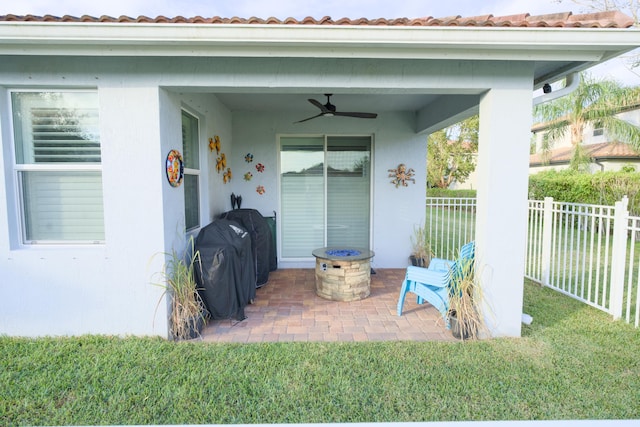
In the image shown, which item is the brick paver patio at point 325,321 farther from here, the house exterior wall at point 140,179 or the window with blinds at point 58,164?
the window with blinds at point 58,164

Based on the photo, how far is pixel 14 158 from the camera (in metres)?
3.24

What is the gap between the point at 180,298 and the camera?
131 inches

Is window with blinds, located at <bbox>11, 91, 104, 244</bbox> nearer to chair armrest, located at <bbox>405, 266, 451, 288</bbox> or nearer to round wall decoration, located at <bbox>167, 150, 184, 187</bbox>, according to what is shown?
round wall decoration, located at <bbox>167, 150, 184, 187</bbox>

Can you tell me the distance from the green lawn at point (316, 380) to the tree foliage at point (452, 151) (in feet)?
52.4

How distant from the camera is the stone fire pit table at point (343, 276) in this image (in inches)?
175

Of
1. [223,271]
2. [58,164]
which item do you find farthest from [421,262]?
[58,164]

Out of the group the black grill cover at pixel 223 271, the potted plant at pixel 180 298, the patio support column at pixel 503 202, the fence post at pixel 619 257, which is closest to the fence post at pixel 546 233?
the fence post at pixel 619 257

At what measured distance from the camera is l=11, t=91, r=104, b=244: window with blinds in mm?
3275

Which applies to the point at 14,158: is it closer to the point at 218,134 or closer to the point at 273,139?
the point at 218,134

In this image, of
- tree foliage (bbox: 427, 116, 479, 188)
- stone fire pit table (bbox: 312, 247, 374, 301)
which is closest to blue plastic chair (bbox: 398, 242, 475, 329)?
stone fire pit table (bbox: 312, 247, 374, 301)

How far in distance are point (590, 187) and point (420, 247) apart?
7935 millimetres

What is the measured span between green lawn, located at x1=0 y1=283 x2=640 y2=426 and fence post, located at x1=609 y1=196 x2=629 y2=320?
1.52 feet

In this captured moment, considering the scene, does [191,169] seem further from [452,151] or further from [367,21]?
[452,151]

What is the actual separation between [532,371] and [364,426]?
177cm
